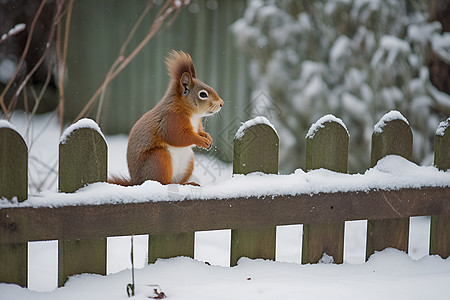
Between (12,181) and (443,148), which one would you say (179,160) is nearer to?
(12,181)

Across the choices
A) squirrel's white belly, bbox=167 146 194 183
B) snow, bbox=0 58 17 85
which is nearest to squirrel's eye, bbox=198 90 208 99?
squirrel's white belly, bbox=167 146 194 183

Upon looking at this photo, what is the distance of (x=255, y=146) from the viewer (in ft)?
5.74

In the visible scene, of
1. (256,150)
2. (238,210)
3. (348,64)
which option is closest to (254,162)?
(256,150)

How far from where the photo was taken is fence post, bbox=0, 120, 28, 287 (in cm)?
151

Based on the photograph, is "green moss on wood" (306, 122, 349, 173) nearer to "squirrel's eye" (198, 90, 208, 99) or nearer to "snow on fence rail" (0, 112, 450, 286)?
"snow on fence rail" (0, 112, 450, 286)

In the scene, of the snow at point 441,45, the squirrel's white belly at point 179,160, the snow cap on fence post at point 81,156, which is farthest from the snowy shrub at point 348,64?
the snow cap on fence post at point 81,156

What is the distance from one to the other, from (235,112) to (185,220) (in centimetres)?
287

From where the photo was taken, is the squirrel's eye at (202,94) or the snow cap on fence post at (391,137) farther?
the snow cap on fence post at (391,137)

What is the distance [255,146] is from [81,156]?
1.74 ft

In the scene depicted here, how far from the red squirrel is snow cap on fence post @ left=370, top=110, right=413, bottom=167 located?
2.09ft

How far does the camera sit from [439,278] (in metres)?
1.76

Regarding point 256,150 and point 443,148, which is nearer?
point 256,150

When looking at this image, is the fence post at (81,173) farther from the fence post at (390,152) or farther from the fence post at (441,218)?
the fence post at (441,218)

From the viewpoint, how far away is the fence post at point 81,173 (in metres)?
1.57
